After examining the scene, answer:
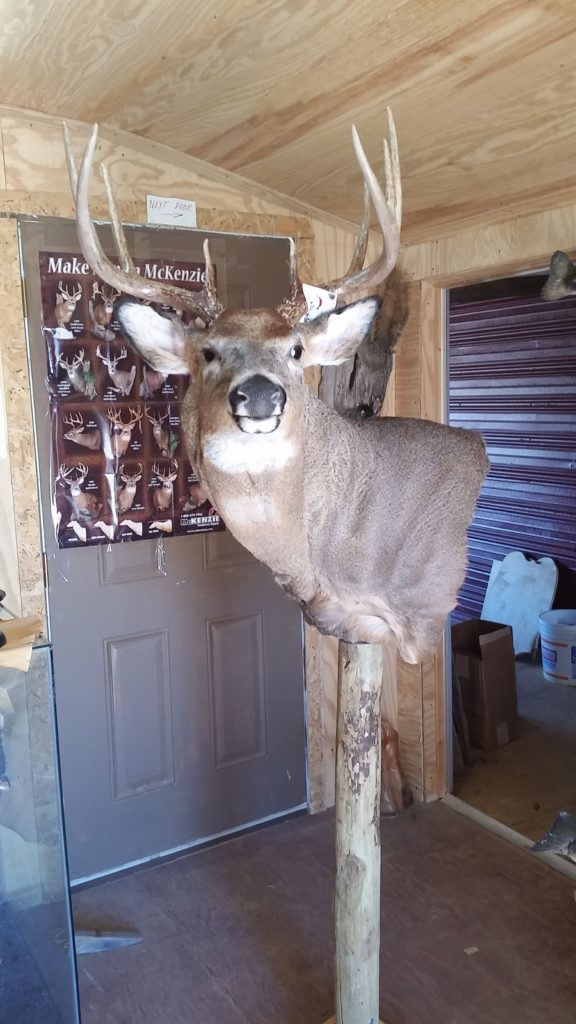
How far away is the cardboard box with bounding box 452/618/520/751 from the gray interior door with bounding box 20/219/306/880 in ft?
3.98

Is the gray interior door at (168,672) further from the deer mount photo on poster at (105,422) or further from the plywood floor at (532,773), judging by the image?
the plywood floor at (532,773)

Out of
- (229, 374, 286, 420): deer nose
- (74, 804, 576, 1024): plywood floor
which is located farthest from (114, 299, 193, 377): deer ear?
(74, 804, 576, 1024): plywood floor

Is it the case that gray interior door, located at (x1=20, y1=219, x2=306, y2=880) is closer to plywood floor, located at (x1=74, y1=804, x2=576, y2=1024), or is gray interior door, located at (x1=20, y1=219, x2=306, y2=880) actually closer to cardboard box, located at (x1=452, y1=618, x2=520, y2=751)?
plywood floor, located at (x1=74, y1=804, x2=576, y2=1024)

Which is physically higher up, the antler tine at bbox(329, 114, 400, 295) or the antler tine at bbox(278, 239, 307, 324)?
the antler tine at bbox(329, 114, 400, 295)

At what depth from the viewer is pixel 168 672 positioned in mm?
3508

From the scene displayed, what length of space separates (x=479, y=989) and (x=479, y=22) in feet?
9.47

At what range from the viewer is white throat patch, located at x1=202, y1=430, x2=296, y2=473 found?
1681mm

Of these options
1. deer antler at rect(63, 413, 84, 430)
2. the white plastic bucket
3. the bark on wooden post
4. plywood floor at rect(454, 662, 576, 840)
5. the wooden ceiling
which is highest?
the wooden ceiling

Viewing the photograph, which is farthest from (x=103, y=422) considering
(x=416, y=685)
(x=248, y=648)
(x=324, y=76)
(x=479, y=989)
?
(x=479, y=989)

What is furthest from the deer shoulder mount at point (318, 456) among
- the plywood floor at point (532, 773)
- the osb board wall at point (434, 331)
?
the plywood floor at point (532, 773)

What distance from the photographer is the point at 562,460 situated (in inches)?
233

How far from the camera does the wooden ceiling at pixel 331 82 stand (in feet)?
6.61

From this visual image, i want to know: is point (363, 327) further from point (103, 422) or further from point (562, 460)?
point (562, 460)

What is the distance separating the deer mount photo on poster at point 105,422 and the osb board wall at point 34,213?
11 centimetres
